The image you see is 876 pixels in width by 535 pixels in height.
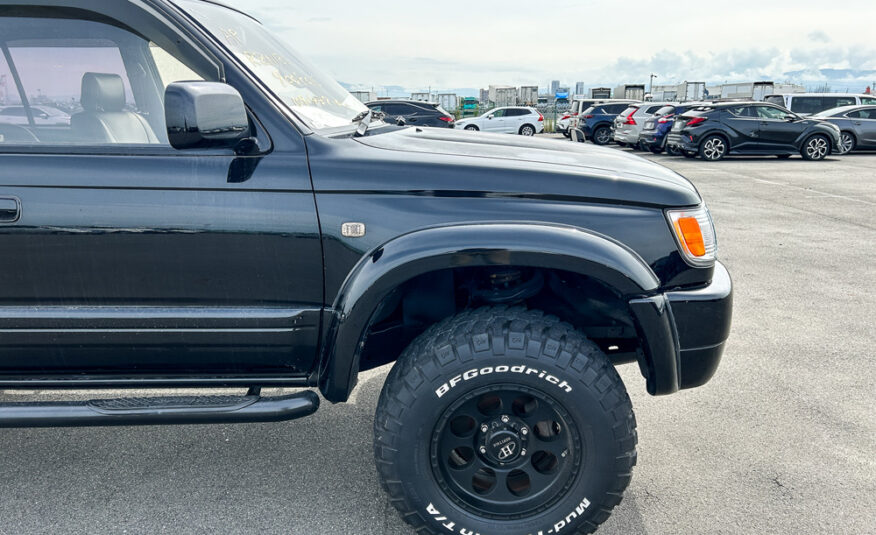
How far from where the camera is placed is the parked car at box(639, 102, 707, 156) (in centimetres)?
1844

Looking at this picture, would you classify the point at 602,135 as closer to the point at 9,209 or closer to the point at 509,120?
the point at 509,120

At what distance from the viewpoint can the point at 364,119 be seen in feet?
9.46

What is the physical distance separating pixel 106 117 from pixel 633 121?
19.7 meters

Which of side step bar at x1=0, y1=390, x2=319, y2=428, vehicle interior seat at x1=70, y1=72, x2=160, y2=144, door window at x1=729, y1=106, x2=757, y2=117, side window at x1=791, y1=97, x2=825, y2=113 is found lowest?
side step bar at x1=0, y1=390, x2=319, y2=428

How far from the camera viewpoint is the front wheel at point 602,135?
23.3 meters

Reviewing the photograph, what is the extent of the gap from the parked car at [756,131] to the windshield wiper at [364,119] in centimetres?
1525

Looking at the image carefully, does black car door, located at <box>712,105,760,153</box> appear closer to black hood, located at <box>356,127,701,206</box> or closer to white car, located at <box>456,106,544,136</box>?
white car, located at <box>456,106,544,136</box>

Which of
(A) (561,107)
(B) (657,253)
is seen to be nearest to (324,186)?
(B) (657,253)

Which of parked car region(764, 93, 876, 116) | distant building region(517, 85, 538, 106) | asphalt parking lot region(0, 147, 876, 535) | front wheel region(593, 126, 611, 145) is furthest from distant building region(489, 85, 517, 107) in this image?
asphalt parking lot region(0, 147, 876, 535)

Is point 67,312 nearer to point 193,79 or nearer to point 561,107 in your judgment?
point 193,79

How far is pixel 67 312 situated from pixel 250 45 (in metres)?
1.18

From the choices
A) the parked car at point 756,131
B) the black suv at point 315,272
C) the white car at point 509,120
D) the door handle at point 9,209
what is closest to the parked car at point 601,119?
the white car at point 509,120

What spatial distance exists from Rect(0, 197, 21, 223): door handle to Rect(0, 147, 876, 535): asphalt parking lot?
4.03 feet

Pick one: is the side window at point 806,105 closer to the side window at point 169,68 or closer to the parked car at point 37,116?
the side window at point 169,68
